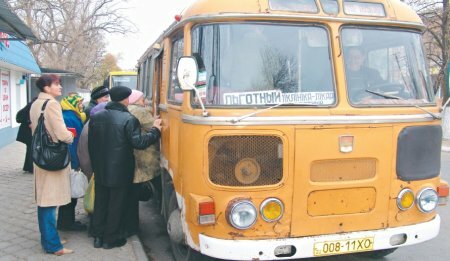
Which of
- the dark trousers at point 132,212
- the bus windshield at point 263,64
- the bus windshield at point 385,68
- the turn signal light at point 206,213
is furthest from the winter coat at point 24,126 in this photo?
the bus windshield at point 385,68

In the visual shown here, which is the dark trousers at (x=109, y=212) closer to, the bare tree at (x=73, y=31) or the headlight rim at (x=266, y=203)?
the headlight rim at (x=266, y=203)

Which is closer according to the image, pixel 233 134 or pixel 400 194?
pixel 233 134

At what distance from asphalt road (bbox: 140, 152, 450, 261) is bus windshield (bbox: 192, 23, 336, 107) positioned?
6.82 ft

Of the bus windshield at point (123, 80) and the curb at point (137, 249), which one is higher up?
the bus windshield at point (123, 80)

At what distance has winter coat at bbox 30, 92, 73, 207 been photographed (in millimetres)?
4250

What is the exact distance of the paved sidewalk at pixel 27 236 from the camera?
4.61m

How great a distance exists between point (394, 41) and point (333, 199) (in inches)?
62.8

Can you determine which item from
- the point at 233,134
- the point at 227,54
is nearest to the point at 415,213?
the point at 233,134

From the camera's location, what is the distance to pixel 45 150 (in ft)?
14.0

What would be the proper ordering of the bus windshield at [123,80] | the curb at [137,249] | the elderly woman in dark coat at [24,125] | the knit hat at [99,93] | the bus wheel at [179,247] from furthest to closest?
the bus windshield at [123,80], the elderly woman in dark coat at [24,125], the knit hat at [99,93], the curb at [137,249], the bus wheel at [179,247]

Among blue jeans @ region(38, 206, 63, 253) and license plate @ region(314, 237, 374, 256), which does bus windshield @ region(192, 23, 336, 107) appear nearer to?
license plate @ region(314, 237, 374, 256)

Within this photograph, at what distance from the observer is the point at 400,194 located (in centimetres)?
384

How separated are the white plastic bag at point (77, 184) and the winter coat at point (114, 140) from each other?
459 millimetres

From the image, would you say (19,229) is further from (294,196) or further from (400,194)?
(400,194)
